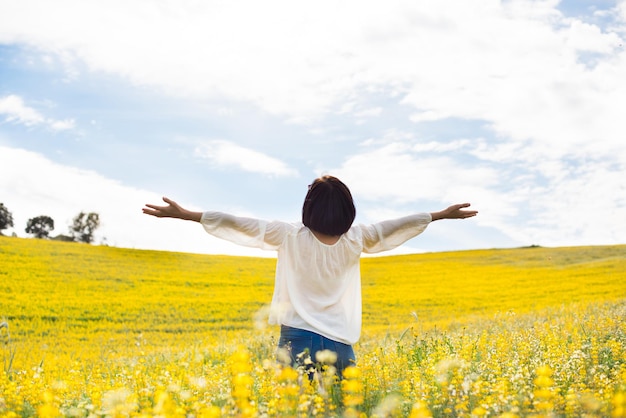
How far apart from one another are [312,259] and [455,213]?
4.93ft

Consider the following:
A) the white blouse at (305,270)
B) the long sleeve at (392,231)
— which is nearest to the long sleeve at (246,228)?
the white blouse at (305,270)

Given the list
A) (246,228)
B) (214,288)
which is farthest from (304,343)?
(214,288)

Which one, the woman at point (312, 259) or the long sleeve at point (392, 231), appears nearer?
the woman at point (312, 259)

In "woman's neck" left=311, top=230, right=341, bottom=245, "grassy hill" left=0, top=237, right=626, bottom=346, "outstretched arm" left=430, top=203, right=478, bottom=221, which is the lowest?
"grassy hill" left=0, top=237, right=626, bottom=346

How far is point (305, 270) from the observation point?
477cm

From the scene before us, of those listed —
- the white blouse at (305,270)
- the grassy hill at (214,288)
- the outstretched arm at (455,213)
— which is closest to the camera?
the white blouse at (305,270)

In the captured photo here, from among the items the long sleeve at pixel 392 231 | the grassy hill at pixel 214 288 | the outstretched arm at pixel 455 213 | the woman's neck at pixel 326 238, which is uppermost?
the outstretched arm at pixel 455 213

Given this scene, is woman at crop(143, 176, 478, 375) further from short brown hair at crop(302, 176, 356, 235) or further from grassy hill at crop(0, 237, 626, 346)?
grassy hill at crop(0, 237, 626, 346)

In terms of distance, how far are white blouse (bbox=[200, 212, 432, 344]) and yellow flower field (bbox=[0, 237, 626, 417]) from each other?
37 centimetres

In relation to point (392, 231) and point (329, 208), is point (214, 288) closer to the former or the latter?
point (392, 231)

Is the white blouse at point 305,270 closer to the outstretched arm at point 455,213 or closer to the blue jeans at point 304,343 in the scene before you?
the blue jeans at point 304,343

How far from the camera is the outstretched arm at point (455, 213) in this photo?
5.43 m

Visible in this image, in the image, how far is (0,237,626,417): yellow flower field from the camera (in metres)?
3.60

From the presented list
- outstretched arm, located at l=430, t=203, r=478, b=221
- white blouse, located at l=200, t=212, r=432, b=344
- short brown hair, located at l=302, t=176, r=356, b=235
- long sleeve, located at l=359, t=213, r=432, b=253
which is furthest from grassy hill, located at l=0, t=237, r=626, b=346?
short brown hair, located at l=302, t=176, r=356, b=235
